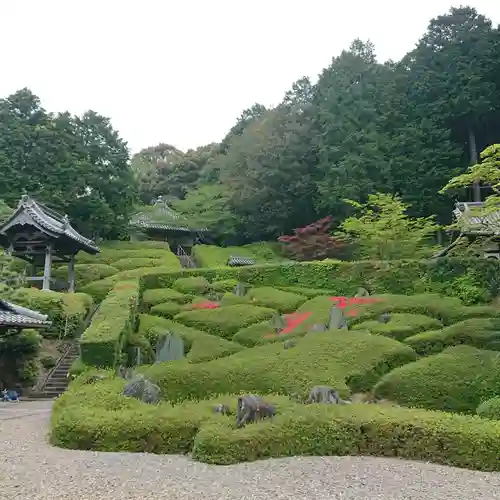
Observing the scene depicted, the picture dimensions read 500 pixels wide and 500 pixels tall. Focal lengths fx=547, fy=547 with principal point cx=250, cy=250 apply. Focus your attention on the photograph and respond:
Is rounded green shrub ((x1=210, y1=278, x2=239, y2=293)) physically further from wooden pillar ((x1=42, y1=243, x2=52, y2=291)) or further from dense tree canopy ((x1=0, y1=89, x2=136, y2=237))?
dense tree canopy ((x1=0, y1=89, x2=136, y2=237))

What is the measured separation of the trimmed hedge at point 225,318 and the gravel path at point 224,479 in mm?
9599

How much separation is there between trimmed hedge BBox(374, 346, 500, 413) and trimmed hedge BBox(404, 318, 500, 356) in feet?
4.56

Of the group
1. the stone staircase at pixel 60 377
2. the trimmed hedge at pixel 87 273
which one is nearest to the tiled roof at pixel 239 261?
the trimmed hedge at pixel 87 273

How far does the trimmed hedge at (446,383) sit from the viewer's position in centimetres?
1155

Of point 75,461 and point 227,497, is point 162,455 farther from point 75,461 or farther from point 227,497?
point 227,497

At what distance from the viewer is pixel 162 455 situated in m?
8.23

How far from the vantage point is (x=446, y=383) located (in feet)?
38.9

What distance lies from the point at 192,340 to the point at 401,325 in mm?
6160

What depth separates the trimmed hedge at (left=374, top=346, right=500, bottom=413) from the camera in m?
11.6

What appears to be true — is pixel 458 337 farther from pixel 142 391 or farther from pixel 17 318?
pixel 17 318

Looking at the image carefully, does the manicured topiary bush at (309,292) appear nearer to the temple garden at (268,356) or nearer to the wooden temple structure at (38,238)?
the temple garden at (268,356)

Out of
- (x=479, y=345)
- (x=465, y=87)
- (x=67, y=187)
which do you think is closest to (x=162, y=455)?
(x=479, y=345)

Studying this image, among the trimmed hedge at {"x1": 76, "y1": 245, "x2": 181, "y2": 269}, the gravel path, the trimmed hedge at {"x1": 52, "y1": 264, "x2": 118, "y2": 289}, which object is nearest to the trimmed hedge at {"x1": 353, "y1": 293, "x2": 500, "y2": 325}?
the gravel path

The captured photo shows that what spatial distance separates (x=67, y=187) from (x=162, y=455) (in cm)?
3230
